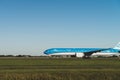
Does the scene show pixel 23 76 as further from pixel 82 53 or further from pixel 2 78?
pixel 82 53

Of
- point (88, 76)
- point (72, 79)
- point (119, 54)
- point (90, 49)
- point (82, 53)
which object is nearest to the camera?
point (72, 79)

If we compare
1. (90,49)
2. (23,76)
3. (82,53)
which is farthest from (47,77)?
(90,49)

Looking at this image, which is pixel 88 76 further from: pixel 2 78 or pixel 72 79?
pixel 2 78

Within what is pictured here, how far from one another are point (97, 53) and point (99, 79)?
113455 mm

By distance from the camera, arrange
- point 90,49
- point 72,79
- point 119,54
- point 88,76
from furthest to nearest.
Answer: point 119,54 < point 90,49 < point 88,76 < point 72,79

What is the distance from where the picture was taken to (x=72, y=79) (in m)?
33.1

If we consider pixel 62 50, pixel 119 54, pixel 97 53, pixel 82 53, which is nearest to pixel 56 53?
pixel 62 50

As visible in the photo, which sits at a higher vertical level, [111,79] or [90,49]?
[90,49]

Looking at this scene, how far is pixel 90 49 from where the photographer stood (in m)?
143

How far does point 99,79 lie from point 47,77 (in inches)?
245

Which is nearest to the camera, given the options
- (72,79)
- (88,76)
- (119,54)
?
(72,79)

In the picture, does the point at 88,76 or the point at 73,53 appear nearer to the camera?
the point at 88,76

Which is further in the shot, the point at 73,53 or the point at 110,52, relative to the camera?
the point at 110,52

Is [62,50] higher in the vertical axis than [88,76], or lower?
higher
